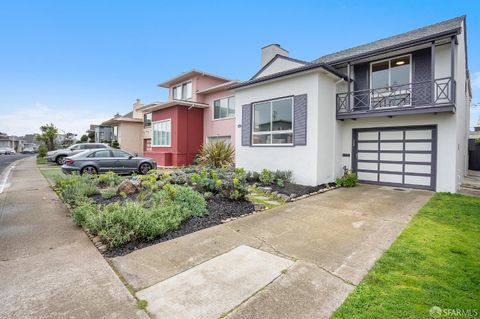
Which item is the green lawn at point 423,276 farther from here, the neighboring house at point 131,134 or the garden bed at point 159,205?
the neighboring house at point 131,134

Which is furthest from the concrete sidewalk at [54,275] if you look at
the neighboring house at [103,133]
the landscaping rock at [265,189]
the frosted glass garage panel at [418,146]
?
the neighboring house at [103,133]

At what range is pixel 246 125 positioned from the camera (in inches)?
471

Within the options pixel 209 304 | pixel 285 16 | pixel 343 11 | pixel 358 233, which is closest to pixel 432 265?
pixel 358 233

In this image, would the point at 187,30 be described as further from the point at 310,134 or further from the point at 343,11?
the point at 310,134

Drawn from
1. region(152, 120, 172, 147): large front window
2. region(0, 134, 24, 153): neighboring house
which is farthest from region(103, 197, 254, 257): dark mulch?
region(0, 134, 24, 153): neighboring house

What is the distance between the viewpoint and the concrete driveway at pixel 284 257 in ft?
8.42

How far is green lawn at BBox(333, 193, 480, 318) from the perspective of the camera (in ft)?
8.14

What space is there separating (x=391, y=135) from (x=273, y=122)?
15.9 ft

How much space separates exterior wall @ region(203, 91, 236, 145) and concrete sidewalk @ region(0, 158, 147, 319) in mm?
12961

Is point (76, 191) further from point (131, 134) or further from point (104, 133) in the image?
point (104, 133)

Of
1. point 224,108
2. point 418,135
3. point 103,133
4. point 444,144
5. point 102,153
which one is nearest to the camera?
point 444,144

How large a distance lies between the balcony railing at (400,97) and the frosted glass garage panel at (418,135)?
42.4 inches

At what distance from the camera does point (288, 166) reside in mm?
10273

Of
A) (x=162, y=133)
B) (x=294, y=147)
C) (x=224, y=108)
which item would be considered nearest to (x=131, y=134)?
(x=162, y=133)
